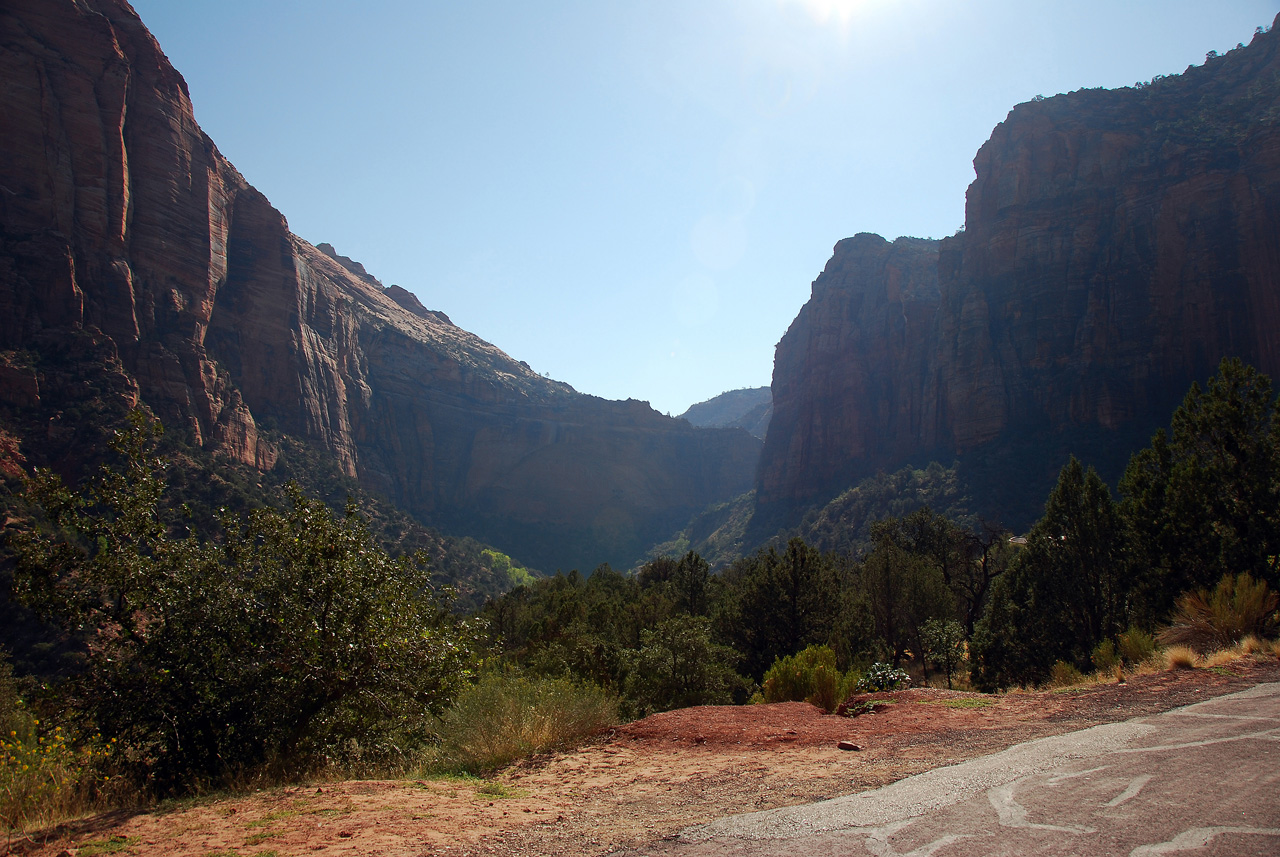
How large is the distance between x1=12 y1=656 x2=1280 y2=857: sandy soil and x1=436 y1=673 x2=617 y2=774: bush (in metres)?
0.38

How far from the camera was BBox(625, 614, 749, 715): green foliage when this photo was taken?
15562mm

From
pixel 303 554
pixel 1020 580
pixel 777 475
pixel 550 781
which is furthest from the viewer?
pixel 777 475

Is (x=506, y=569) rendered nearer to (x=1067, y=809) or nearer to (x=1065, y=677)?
(x=1065, y=677)

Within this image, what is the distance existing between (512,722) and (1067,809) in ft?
22.4

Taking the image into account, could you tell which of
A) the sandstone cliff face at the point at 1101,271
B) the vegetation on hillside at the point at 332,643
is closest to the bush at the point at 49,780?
the vegetation on hillside at the point at 332,643

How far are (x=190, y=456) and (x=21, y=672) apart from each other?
29.4 metres

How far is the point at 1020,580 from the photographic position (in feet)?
87.1

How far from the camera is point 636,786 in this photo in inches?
277

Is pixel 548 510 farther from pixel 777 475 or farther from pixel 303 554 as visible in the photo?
pixel 303 554

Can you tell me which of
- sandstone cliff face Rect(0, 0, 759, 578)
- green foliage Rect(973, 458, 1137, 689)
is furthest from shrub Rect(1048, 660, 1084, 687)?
sandstone cliff face Rect(0, 0, 759, 578)

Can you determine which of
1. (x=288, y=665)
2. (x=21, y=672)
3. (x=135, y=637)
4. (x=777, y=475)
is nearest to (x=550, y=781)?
(x=288, y=665)

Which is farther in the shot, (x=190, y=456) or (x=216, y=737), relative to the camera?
(x=190, y=456)

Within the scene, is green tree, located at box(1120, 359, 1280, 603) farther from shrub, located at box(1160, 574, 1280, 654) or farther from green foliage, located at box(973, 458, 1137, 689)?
green foliage, located at box(973, 458, 1137, 689)

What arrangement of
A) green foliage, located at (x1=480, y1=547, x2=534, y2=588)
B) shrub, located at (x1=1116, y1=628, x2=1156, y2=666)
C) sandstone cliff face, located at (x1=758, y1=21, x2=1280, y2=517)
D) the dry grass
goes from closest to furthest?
the dry grass, shrub, located at (x1=1116, y1=628, x2=1156, y2=666), sandstone cliff face, located at (x1=758, y1=21, x2=1280, y2=517), green foliage, located at (x1=480, y1=547, x2=534, y2=588)
